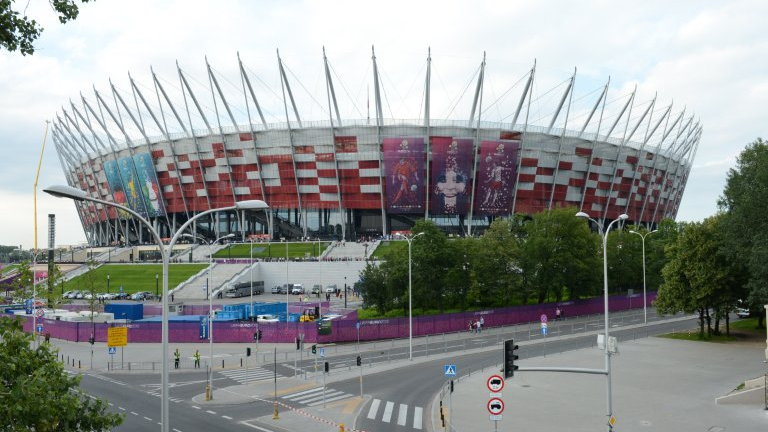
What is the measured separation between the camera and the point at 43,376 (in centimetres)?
1399

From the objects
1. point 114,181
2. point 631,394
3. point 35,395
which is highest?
point 114,181

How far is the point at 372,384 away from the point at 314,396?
4038 mm

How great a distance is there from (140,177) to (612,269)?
90.3 m

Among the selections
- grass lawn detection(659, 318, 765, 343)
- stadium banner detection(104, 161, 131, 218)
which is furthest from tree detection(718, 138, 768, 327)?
stadium banner detection(104, 161, 131, 218)

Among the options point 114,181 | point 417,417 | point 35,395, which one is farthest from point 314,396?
point 114,181

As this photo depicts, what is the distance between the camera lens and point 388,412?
28969 millimetres

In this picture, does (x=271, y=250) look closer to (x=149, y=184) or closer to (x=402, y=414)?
(x=149, y=184)

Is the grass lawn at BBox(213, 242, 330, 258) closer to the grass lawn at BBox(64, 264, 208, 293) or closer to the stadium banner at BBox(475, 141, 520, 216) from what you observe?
the grass lawn at BBox(64, 264, 208, 293)

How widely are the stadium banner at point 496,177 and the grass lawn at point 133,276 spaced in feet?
159

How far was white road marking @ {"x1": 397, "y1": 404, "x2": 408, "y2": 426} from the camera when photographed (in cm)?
2720

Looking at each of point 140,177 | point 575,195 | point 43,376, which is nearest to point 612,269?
point 575,195

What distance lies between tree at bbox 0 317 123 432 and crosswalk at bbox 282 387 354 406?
17.3 metres

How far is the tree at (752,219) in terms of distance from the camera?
43.4 meters

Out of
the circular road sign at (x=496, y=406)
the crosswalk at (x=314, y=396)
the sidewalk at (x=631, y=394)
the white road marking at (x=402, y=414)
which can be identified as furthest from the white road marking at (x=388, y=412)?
the circular road sign at (x=496, y=406)
